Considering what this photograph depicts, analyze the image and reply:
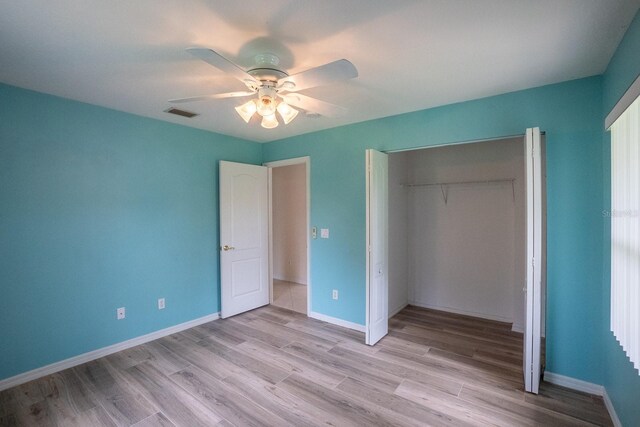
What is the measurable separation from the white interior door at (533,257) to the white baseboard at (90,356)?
11.1 ft

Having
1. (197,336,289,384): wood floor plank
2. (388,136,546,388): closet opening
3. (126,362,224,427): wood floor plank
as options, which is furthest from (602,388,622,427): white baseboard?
(126,362,224,427): wood floor plank

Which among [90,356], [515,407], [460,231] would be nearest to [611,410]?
[515,407]

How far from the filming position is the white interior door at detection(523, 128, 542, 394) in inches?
83.6

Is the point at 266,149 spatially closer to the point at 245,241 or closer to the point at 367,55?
the point at 245,241

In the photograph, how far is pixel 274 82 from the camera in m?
1.91

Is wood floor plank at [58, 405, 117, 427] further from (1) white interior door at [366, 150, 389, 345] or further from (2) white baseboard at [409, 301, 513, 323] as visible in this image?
(2) white baseboard at [409, 301, 513, 323]

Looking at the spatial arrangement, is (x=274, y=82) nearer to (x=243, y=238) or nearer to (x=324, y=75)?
(x=324, y=75)

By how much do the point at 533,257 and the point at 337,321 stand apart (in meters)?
2.26

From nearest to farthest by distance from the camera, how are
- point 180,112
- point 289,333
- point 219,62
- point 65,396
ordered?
point 219,62 → point 65,396 → point 180,112 → point 289,333

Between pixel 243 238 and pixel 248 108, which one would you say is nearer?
pixel 248 108

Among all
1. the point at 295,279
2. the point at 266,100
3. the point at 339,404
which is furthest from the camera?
the point at 295,279

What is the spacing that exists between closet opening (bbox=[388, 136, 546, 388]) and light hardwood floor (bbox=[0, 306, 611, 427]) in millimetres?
541

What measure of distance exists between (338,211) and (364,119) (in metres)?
1.13

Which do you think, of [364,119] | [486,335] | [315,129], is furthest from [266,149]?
[486,335]
